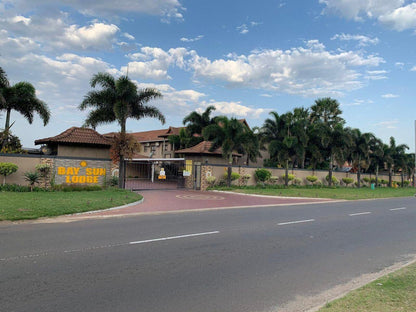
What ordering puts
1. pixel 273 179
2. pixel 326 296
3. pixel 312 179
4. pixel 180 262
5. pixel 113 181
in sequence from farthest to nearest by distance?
pixel 312 179
pixel 273 179
pixel 113 181
pixel 180 262
pixel 326 296

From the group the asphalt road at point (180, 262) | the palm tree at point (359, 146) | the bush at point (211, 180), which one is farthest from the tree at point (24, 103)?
the palm tree at point (359, 146)

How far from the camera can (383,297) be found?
460cm

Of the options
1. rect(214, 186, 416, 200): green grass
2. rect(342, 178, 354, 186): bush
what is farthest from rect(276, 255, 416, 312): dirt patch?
rect(342, 178, 354, 186): bush

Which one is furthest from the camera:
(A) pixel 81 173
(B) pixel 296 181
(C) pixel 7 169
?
(B) pixel 296 181

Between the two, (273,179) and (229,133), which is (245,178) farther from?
(229,133)

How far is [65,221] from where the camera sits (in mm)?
10992

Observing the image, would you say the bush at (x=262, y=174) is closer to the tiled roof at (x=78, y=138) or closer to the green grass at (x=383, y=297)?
the tiled roof at (x=78, y=138)

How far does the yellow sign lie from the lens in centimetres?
2142

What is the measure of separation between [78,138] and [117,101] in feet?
23.7

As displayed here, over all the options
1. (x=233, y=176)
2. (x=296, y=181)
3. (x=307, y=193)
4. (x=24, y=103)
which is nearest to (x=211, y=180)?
(x=233, y=176)

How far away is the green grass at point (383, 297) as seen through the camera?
4.22 meters

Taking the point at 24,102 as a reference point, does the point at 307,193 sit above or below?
below

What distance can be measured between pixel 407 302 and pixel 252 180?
2872 centimetres

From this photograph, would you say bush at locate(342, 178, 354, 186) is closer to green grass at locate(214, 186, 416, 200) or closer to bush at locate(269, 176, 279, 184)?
green grass at locate(214, 186, 416, 200)
